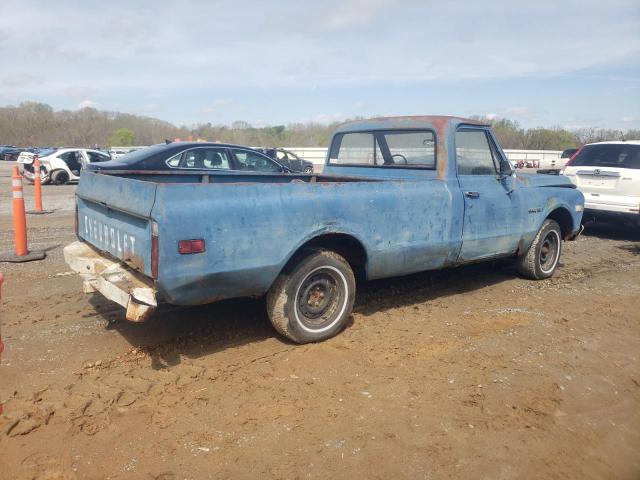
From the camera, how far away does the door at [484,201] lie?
16.9 ft

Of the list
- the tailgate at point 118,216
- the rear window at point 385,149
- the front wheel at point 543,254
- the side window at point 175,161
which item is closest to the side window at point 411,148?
the rear window at point 385,149

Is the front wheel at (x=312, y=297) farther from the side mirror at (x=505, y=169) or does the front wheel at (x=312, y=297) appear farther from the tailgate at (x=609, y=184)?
the tailgate at (x=609, y=184)

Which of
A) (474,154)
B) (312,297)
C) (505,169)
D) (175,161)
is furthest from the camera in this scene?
(175,161)

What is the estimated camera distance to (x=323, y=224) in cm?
400

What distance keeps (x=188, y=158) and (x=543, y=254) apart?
6.30 m

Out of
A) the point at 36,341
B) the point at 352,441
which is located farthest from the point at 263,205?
the point at 36,341

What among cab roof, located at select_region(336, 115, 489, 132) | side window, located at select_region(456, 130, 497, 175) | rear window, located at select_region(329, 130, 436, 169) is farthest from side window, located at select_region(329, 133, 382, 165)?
side window, located at select_region(456, 130, 497, 175)

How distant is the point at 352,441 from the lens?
2887mm

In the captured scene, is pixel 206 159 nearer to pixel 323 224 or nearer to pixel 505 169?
pixel 505 169

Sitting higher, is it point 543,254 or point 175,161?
point 175,161

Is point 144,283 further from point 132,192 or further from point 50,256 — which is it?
point 50,256

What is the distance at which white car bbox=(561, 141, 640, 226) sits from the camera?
894cm

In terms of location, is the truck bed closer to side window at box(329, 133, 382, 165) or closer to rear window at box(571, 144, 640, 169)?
side window at box(329, 133, 382, 165)

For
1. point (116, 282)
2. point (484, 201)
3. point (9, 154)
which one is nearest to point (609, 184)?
point (484, 201)
